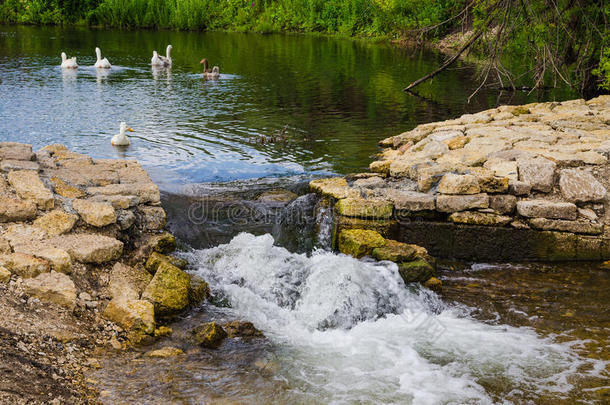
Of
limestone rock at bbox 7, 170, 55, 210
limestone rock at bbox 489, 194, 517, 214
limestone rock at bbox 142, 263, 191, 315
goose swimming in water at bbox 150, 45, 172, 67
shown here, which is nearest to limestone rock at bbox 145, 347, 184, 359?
limestone rock at bbox 142, 263, 191, 315

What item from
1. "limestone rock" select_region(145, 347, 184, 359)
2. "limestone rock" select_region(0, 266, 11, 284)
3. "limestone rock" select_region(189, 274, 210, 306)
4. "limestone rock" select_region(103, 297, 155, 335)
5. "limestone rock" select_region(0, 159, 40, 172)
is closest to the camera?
"limestone rock" select_region(145, 347, 184, 359)

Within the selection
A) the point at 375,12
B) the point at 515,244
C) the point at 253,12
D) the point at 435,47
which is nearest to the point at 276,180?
the point at 515,244

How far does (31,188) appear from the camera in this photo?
6.38m

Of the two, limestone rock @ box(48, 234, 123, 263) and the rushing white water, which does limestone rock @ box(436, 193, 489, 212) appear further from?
limestone rock @ box(48, 234, 123, 263)

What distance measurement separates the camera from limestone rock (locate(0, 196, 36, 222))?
5.87m

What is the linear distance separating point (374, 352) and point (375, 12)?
3386cm

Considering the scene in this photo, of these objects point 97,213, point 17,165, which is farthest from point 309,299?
point 17,165

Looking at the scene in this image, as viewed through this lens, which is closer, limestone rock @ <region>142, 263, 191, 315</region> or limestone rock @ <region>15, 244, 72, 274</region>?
limestone rock @ <region>15, 244, 72, 274</region>

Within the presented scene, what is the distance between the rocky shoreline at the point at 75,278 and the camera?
422 centimetres

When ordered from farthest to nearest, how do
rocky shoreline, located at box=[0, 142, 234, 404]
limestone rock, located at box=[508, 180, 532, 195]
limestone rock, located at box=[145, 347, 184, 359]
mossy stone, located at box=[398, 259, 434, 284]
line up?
limestone rock, located at box=[508, 180, 532, 195] → mossy stone, located at box=[398, 259, 434, 284] → limestone rock, located at box=[145, 347, 184, 359] → rocky shoreline, located at box=[0, 142, 234, 404]

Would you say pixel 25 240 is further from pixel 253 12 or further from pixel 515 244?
pixel 253 12

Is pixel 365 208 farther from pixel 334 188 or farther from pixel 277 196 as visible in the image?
pixel 277 196

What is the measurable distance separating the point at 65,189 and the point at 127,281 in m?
1.69

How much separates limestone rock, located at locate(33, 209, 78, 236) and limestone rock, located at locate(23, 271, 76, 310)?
85cm
